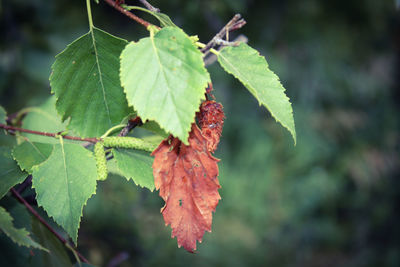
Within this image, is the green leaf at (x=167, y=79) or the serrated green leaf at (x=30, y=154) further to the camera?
the serrated green leaf at (x=30, y=154)

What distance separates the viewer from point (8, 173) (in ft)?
1.91

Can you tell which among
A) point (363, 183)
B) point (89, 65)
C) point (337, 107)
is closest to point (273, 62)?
point (337, 107)

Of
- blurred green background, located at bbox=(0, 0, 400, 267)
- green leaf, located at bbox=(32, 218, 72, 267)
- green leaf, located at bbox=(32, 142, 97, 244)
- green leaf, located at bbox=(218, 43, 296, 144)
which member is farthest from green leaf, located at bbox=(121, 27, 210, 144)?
blurred green background, located at bbox=(0, 0, 400, 267)

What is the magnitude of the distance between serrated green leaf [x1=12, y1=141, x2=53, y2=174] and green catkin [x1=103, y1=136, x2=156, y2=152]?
Answer: 109mm

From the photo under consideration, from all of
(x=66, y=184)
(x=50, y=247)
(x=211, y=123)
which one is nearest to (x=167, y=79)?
(x=211, y=123)

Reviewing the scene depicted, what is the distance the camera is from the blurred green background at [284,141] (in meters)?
1.76

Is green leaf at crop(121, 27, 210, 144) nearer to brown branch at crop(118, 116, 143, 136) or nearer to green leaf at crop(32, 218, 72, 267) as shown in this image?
brown branch at crop(118, 116, 143, 136)

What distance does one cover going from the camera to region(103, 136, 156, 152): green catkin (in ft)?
1.93

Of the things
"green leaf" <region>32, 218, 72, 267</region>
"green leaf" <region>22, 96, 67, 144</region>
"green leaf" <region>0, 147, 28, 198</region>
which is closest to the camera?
"green leaf" <region>0, 147, 28, 198</region>

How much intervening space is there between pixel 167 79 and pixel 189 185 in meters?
0.16

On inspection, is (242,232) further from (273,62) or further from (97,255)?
(97,255)

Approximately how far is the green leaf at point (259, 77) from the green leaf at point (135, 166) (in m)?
0.23

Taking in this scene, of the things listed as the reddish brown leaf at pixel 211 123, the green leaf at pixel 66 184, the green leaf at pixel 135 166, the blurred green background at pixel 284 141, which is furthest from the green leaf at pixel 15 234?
the blurred green background at pixel 284 141

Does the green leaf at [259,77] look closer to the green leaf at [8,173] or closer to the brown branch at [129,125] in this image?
the brown branch at [129,125]
